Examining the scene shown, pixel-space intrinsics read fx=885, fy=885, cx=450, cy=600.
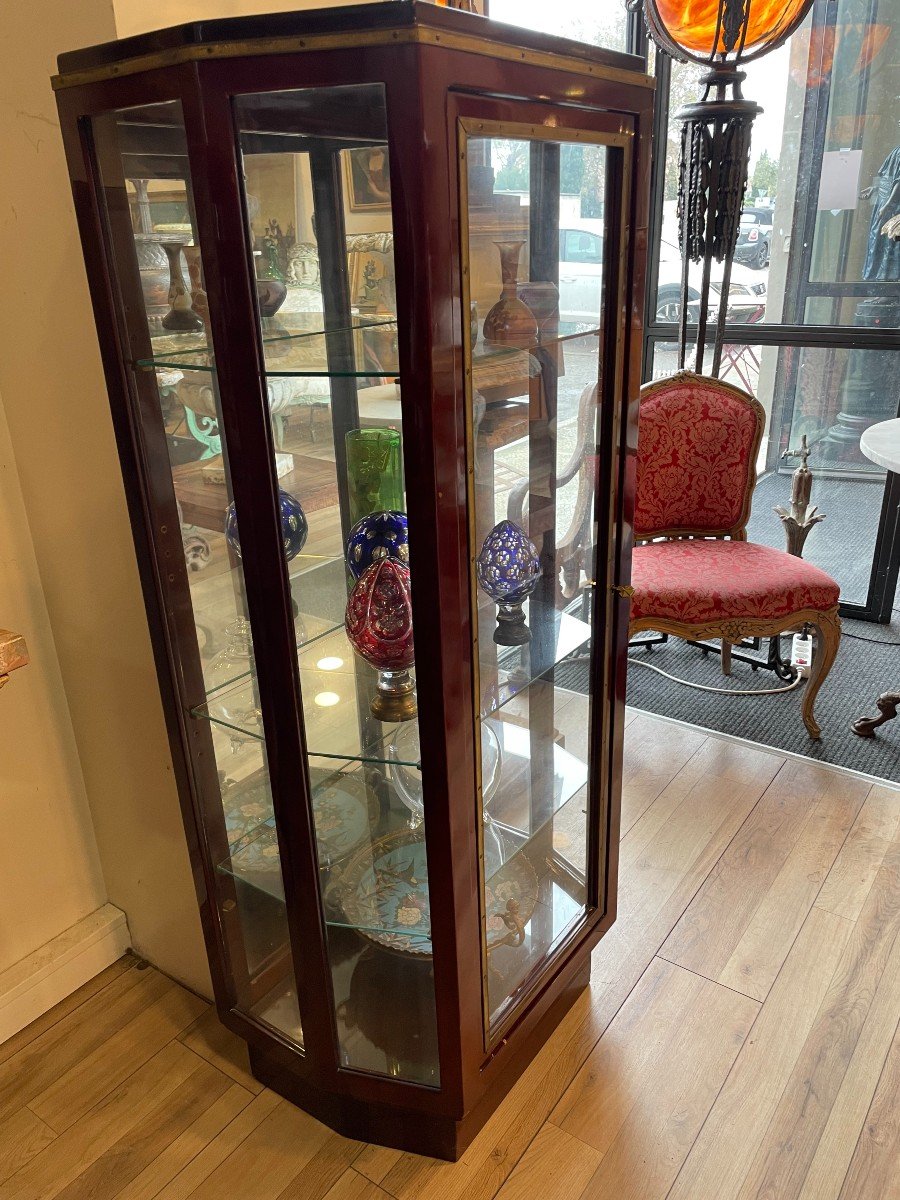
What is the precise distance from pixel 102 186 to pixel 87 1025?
1476mm

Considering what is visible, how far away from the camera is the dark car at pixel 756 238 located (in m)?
3.09

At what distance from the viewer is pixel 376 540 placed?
3.92 ft

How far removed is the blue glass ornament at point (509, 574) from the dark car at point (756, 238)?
Result: 2.28 meters

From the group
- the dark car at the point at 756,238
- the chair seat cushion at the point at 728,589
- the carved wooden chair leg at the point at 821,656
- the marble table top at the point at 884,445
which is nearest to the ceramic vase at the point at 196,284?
the chair seat cushion at the point at 728,589

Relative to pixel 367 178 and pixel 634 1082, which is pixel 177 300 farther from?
pixel 634 1082

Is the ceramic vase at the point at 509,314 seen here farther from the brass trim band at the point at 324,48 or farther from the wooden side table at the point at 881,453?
the wooden side table at the point at 881,453

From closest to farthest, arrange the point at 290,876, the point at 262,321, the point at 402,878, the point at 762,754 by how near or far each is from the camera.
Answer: the point at 262,321, the point at 290,876, the point at 402,878, the point at 762,754

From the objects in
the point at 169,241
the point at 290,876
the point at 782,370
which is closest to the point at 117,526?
the point at 169,241

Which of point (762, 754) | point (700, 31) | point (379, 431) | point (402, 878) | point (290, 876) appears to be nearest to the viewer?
point (379, 431)

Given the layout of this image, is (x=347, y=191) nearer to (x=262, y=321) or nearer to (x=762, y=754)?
(x=262, y=321)

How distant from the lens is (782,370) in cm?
316

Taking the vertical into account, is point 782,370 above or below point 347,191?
below

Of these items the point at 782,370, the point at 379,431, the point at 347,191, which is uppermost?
the point at 347,191

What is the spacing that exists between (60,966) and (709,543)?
2018 mm
